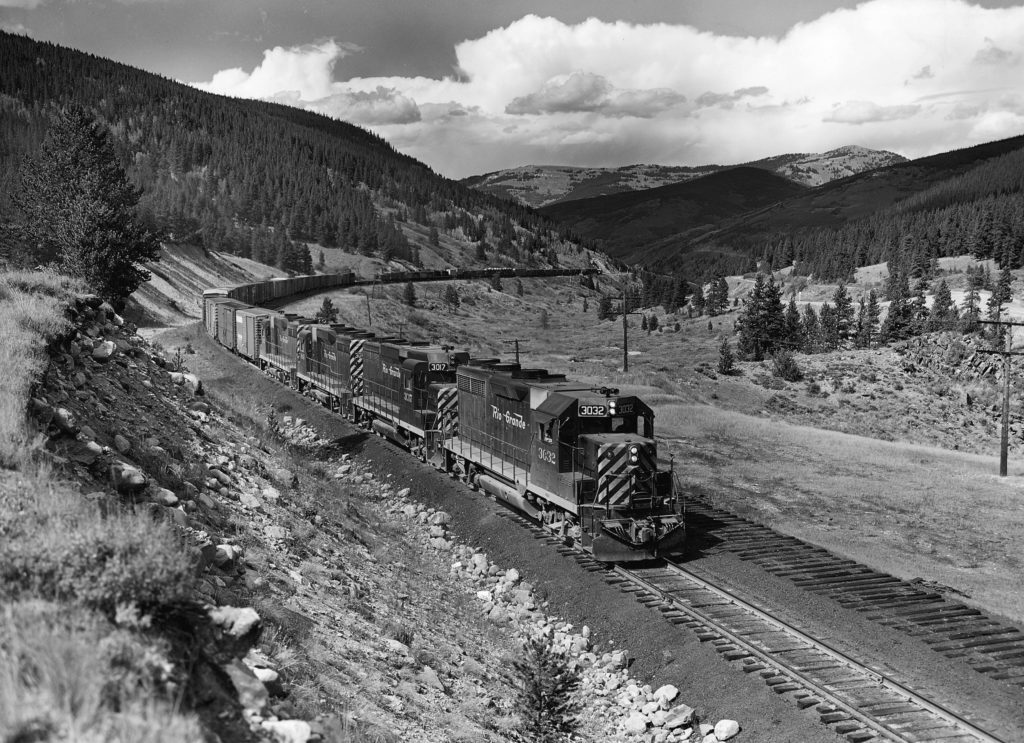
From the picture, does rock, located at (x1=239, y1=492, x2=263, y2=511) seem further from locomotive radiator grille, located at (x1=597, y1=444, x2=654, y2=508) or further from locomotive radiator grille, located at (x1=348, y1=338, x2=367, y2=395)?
locomotive radiator grille, located at (x1=348, y1=338, x2=367, y2=395)

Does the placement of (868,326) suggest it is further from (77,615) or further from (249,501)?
(77,615)

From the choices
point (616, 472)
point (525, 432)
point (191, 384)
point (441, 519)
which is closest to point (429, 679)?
point (616, 472)

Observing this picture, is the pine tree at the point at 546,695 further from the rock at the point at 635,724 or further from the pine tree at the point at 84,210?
the pine tree at the point at 84,210

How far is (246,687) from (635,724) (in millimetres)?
7932

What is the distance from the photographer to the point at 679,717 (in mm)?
12930

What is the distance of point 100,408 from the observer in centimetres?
1595

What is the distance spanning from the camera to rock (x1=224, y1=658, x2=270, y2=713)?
7328 mm

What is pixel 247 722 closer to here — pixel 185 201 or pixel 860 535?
pixel 860 535

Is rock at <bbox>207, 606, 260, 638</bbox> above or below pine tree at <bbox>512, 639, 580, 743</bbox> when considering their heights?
above

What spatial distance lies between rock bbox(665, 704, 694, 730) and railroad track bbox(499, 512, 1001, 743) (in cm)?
137

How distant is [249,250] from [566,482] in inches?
4932

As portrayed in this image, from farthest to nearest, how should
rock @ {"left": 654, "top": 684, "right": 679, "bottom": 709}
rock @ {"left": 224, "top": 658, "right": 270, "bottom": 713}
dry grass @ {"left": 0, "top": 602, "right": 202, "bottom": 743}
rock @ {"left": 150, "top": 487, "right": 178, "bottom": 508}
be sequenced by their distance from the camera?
rock @ {"left": 654, "top": 684, "right": 679, "bottom": 709} → rock @ {"left": 150, "top": 487, "right": 178, "bottom": 508} → rock @ {"left": 224, "top": 658, "right": 270, "bottom": 713} → dry grass @ {"left": 0, "top": 602, "right": 202, "bottom": 743}

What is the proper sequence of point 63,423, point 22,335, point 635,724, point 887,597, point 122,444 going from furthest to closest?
point 887,597 → point 22,335 → point 122,444 → point 635,724 → point 63,423

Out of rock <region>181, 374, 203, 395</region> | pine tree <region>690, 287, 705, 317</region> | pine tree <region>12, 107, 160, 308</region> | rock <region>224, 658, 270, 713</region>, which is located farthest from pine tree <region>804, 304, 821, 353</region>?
rock <region>224, 658, 270, 713</region>
